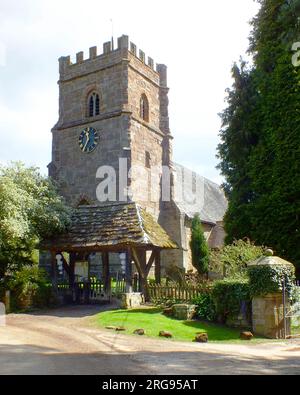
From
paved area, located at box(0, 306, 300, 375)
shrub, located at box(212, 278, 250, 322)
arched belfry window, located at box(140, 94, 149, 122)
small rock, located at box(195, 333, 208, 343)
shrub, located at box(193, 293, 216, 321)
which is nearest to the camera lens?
paved area, located at box(0, 306, 300, 375)

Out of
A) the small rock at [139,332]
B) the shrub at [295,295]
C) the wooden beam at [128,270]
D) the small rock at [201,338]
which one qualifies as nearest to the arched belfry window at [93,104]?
the wooden beam at [128,270]

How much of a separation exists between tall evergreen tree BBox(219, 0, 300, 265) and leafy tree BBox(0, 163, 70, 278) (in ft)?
32.2

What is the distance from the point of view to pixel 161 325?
1330 cm

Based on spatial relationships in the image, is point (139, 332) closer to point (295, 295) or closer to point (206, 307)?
point (206, 307)

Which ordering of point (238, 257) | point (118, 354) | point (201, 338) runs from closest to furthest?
point (118, 354), point (201, 338), point (238, 257)

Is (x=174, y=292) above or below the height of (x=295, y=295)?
below

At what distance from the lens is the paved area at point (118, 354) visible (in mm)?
7875

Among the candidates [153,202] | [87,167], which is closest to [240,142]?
[153,202]

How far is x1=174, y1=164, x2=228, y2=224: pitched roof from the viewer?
35.6 metres

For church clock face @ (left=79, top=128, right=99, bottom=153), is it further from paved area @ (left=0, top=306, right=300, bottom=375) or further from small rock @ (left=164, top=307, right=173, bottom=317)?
paved area @ (left=0, top=306, right=300, bottom=375)

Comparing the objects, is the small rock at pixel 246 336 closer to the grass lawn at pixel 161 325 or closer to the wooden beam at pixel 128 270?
the grass lawn at pixel 161 325

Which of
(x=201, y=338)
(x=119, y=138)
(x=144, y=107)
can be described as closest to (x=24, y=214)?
(x=201, y=338)

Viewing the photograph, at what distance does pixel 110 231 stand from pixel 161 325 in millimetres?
6004

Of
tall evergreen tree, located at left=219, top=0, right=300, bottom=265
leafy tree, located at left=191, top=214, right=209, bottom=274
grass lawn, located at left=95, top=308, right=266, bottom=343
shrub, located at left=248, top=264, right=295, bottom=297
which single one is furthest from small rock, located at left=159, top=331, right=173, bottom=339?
leafy tree, located at left=191, top=214, right=209, bottom=274
